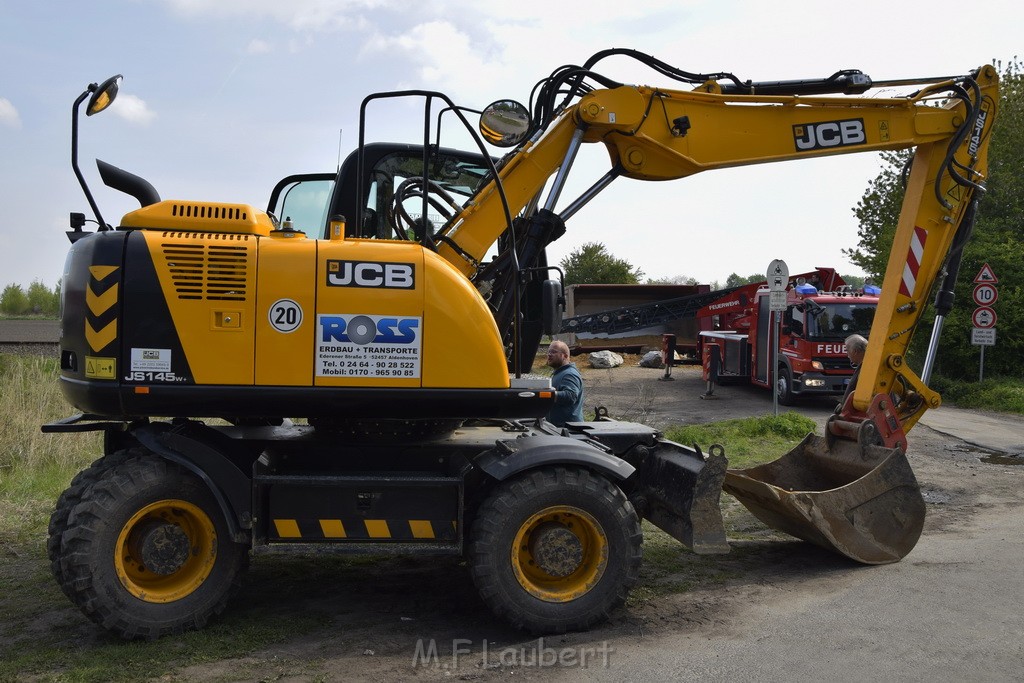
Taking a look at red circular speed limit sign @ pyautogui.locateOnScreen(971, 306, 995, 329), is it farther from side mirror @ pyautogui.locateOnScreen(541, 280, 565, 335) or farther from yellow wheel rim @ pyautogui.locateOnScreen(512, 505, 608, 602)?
yellow wheel rim @ pyautogui.locateOnScreen(512, 505, 608, 602)

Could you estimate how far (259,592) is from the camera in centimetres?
577

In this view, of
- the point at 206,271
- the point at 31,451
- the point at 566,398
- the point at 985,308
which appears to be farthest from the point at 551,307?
the point at 985,308

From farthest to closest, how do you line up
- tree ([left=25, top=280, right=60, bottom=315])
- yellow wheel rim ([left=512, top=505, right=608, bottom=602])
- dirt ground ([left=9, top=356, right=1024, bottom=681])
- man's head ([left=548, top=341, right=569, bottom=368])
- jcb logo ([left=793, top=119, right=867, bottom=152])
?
tree ([left=25, top=280, right=60, bottom=315])
man's head ([left=548, top=341, right=569, bottom=368])
jcb logo ([left=793, top=119, right=867, bottom=152])
yellow wheel rim ([left=512, top=505, right=608, bottom=602])
dirt ground ([left=9, top=356, right=1024, bottom=681])

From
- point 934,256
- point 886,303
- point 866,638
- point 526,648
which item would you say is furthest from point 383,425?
point 934,256

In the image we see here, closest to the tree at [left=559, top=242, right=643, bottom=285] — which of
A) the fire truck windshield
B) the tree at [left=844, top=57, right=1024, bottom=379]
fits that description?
the tree at [left=844, top=57, right=1024, bottom=379]

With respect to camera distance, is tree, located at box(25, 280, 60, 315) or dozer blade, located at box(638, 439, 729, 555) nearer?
dozer blade, located at box(638, 439, 729, 555)

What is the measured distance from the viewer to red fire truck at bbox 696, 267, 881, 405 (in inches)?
650

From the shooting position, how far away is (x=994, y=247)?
20328mm

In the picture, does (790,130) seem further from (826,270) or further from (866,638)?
(826,270)

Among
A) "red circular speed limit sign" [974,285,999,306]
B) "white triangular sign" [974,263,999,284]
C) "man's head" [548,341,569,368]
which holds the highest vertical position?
"white triangular sign" [974,263,999,284]

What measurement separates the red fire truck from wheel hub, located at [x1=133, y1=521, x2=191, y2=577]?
1194cm

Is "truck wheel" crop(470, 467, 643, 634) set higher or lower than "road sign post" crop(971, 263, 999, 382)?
lower

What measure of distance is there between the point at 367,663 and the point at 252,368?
5.49 ft

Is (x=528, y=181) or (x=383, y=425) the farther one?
(x=528, y=181)
